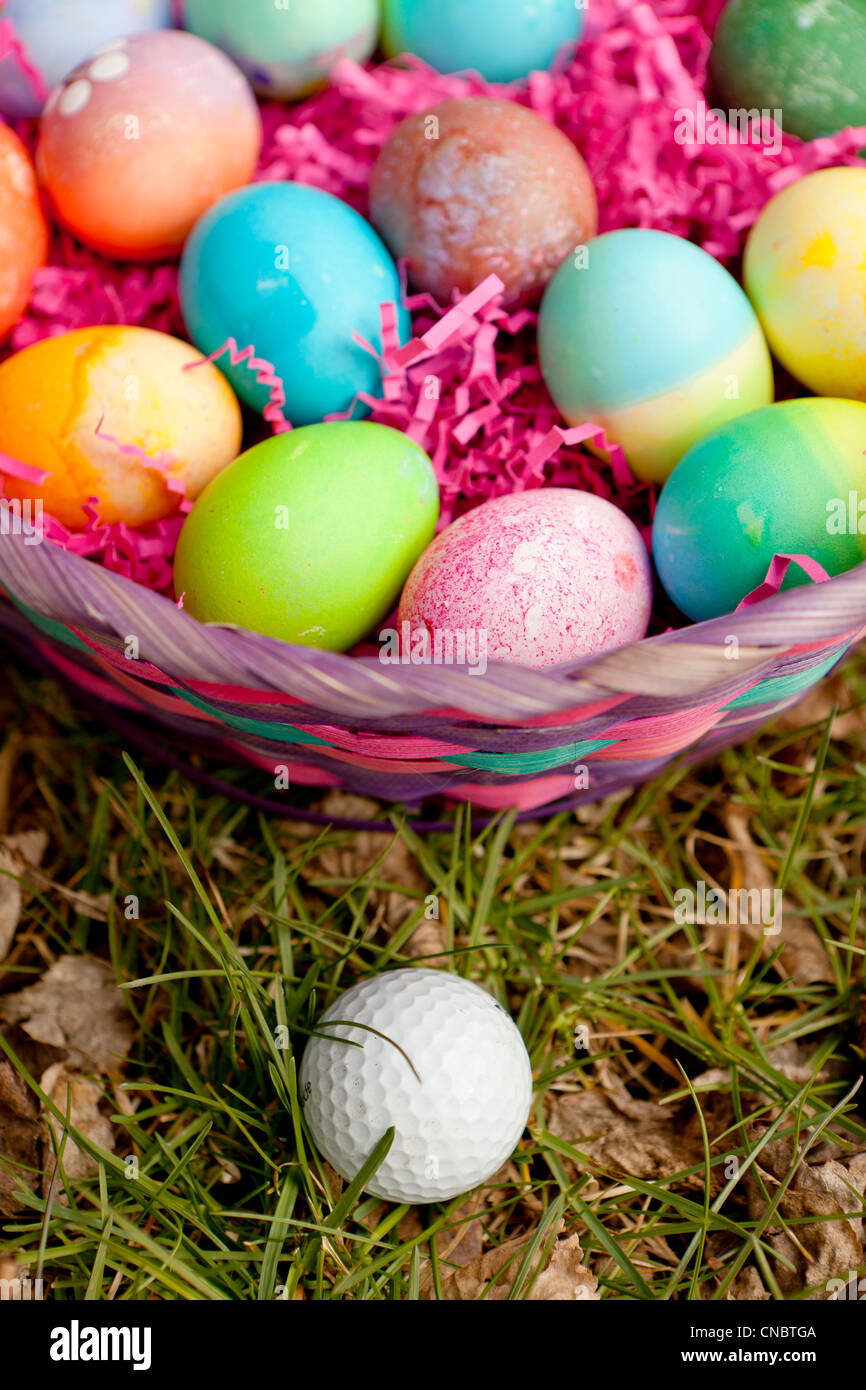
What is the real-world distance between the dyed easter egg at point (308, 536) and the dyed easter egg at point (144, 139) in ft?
1.19

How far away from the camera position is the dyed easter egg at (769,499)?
924 millimetres

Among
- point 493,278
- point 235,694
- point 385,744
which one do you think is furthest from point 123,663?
point 493,278

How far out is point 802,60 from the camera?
1.17 m

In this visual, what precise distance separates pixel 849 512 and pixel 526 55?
0.75 metres

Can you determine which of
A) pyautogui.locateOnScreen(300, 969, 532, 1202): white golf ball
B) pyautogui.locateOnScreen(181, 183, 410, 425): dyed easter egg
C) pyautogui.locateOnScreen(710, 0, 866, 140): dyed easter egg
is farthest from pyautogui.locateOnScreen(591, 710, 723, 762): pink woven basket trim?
pyautogui.locateOnScreen(710, 0, 866, 140): dyed easter egg

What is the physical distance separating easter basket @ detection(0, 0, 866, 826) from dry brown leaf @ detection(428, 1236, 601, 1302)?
413mm

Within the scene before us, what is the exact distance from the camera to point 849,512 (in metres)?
0.92

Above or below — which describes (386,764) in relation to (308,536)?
below

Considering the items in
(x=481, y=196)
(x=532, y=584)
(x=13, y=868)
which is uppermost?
(x=481, y=196)

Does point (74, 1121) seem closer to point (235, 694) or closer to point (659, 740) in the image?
point (235, 694)

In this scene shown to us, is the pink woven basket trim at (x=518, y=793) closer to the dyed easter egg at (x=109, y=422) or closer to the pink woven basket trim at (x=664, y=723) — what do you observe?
the pink woven basket trim at (x=664, y=723)

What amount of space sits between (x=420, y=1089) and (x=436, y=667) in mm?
347
